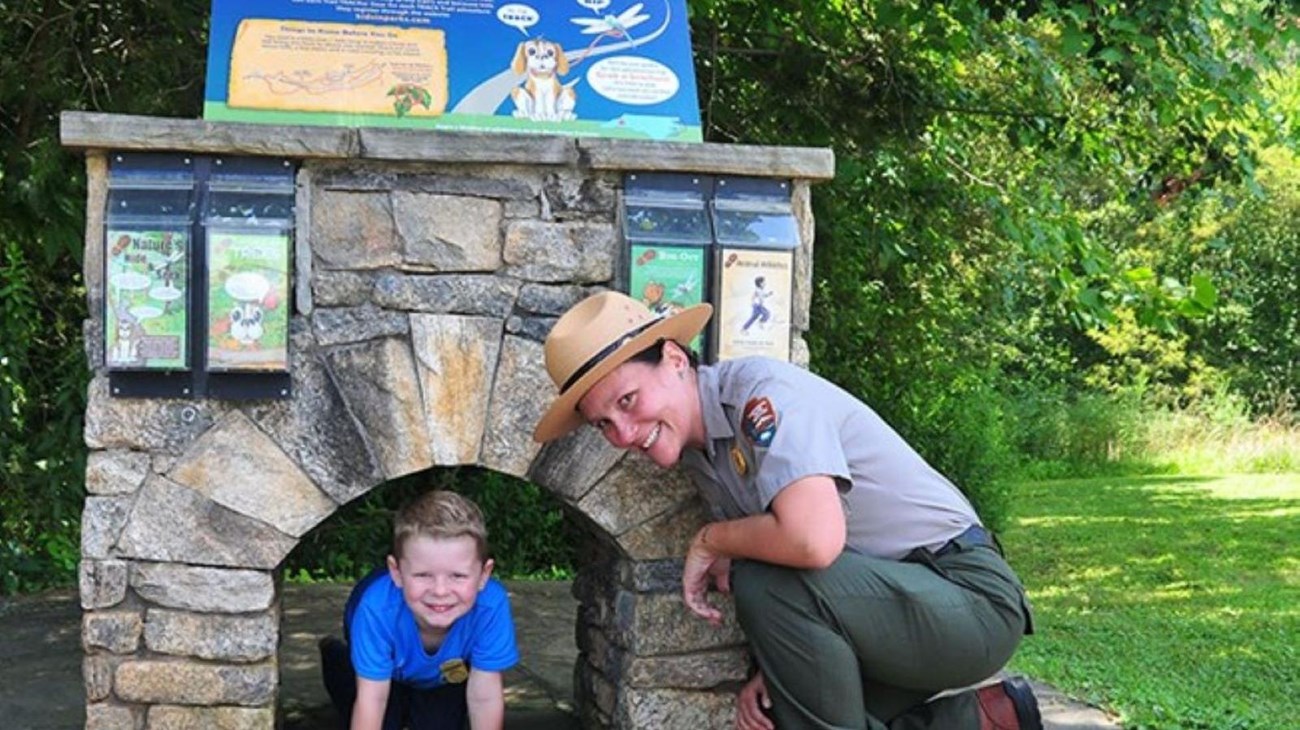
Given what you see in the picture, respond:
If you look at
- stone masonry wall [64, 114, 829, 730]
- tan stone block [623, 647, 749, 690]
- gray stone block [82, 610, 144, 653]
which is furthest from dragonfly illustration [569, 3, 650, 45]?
gray stone block [82, 610, 144, 653]

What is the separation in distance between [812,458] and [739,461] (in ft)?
0.66

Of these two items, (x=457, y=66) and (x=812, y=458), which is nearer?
(x=812, y=458)

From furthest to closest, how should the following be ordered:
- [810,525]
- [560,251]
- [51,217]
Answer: [51,217] < [560,251] < [810,525]

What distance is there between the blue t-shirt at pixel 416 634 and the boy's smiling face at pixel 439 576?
76 mm

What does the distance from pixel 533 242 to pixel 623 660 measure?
3.48 ft

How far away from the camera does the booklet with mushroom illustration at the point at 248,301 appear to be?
3.48m

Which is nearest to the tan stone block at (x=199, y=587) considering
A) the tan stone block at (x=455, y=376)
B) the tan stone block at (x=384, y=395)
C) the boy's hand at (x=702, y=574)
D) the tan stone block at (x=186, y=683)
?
the tan stone block at (x=186, y=683)

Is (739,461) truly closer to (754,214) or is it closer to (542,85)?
(754,214)

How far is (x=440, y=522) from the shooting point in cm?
361

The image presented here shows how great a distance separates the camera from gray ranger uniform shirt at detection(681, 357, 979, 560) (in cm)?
323

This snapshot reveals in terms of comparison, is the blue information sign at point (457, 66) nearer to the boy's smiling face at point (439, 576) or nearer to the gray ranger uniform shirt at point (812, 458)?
the gray ranger uniform shirt at point (812, 458)

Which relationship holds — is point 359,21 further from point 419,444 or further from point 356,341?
point 419,444

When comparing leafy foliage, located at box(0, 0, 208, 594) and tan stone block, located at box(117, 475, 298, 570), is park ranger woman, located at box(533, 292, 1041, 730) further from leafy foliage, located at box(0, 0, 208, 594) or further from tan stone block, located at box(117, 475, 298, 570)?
leafy foliage, located at box(0, 0, 208, 594)

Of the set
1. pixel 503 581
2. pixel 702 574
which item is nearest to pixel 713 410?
pixel 702 574
